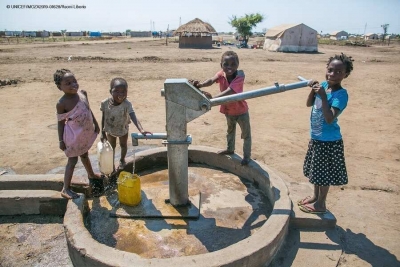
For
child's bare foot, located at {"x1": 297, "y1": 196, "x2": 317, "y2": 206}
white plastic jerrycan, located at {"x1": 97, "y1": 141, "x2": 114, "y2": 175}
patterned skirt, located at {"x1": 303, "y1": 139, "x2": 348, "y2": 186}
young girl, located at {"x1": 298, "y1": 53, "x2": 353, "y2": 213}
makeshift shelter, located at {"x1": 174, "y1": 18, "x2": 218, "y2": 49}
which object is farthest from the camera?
makeshift shelter, located at {"x1": 174, "y1": 18, "x2": 218, "y2": 49}

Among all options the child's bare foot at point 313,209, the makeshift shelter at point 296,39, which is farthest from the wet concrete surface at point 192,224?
the makeshift shelter at point 296,39

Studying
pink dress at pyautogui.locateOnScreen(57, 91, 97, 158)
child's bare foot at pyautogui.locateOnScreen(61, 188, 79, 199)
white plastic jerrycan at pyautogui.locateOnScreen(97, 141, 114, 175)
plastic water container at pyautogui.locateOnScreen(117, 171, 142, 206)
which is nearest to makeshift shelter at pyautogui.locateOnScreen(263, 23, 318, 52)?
white plastic jerrycan at pyautogui.locateOnScreen(97, 141, 114, 175)

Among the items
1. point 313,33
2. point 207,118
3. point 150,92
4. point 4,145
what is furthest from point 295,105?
point 313,33

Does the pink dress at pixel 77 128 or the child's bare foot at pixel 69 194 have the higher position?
the pink dress at pixel 77 128

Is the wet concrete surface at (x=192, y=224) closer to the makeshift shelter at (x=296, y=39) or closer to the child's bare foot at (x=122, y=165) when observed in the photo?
the child's bare foot at (x=122, y=165)

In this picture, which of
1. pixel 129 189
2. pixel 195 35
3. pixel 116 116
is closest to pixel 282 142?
pixel 116 116

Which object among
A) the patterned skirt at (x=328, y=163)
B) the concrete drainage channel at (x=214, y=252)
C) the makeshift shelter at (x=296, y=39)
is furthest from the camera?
the makeshift shelter at (x=296, y=39)

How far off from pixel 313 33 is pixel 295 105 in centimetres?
2278

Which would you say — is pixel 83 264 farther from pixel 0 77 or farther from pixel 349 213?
pixel 0 77

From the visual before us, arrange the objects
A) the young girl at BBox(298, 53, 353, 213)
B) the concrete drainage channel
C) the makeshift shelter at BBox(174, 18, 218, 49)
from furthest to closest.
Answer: the makeshift shelter at BBox(174, 18, 218, 49) → the young girl at BBox(298, 53, 353, 213) → the concrete drainage channel

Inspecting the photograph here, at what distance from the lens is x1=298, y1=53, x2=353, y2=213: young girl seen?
2342mm

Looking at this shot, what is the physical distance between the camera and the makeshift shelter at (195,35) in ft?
96.8

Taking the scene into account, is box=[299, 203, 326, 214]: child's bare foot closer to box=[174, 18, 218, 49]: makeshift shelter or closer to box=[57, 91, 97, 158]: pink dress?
box=[57, 91, 97, 158]: pink dress

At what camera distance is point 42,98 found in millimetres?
7551
